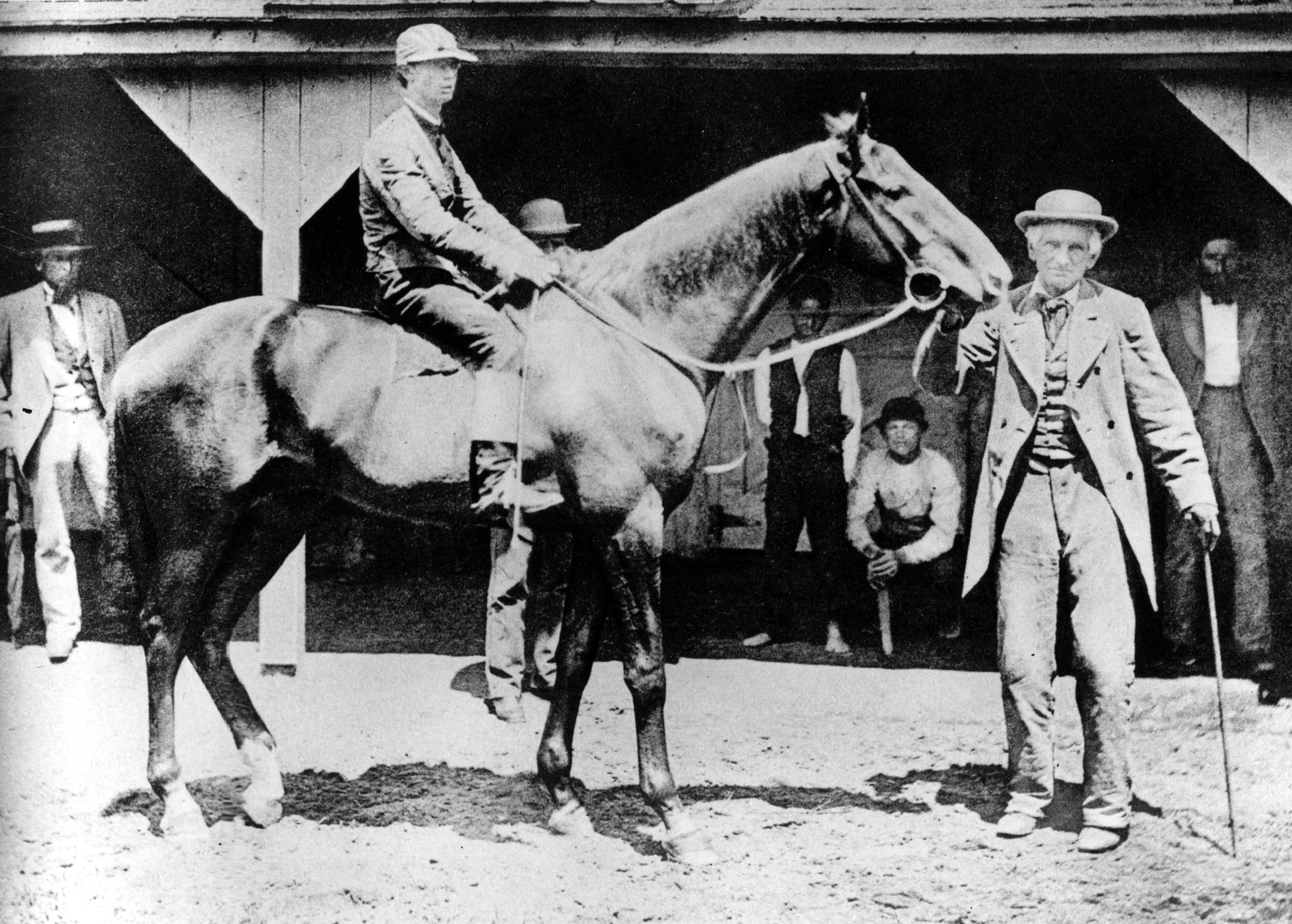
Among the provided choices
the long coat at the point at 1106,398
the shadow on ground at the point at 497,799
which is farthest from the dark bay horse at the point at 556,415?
the long coat at the point at 1106,398

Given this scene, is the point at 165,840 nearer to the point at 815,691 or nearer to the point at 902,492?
the point at 815,691

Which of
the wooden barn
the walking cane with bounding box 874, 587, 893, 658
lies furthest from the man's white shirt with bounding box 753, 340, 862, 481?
the wooden barn

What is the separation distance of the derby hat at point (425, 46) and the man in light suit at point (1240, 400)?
3.99 meters

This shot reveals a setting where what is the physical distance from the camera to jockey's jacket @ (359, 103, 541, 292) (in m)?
4.42

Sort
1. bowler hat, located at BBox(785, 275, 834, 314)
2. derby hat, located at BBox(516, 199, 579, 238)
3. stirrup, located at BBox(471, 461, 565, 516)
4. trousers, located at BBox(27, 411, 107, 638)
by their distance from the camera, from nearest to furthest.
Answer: stirrup, located at BBox(471, 461, 565, 516)
trousers, located at BBox(27, 411, 107, 638)
derby hat, located at BBox(516, 199, 579, 238)
bowler hat, located at BBox(785, 275, 834, 314)

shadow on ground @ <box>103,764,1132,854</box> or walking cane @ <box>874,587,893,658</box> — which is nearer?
shadow on ground @ <box>103,764,1132,854</box>

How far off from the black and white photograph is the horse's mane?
2 cm

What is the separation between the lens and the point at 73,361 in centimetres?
590

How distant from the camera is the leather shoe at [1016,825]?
4488 mm

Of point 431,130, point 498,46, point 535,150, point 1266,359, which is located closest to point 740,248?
point 431,130

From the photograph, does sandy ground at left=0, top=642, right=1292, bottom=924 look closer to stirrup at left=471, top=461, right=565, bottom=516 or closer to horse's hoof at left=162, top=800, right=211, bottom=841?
horse's hoof at left=162, top=800, right=211, bottom=841

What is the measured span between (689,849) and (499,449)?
5.51ft

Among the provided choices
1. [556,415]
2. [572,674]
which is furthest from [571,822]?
[556,415]

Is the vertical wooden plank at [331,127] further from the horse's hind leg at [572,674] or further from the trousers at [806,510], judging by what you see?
the trousers at [806,510]
